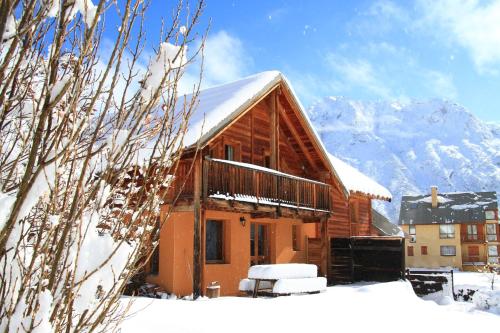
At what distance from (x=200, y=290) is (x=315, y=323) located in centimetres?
461

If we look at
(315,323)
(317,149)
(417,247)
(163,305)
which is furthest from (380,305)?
(417,247)

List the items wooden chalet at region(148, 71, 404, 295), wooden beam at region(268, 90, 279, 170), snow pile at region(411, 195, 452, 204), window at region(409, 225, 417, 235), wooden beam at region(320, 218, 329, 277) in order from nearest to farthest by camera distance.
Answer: wooden chalet at region(148, 71, 404, 295) → wooden beam at region(268, 90, 279, 170) → wooden beam at region(320, 218, 329, 277) → window at region(409, 225, 417, 235) → snow pile at region(411, 195, 452, 204)

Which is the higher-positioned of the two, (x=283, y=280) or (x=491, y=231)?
(x=491, y=231)

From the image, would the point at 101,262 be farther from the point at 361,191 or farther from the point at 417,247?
the point at 417,247

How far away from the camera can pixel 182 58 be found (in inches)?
104

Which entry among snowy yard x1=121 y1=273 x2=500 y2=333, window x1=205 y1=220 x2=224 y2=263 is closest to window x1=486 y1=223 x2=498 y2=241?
snowy yard x1=121 y1=273 x2=500 y2=333

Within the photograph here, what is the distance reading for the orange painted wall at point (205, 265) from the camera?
563 inches

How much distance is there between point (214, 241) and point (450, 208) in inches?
1802

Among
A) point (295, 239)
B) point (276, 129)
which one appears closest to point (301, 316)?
point (276, 129)

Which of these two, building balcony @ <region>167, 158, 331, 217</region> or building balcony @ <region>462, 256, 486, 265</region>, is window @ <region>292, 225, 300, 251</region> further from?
building balcony @ <region>462, 256, 486, 265</region>

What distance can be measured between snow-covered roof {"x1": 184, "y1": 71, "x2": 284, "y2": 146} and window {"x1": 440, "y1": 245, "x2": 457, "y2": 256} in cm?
4244

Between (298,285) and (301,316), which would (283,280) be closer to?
(298,285)

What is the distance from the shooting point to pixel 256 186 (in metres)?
14.8

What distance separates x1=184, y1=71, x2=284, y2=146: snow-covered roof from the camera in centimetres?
1334
